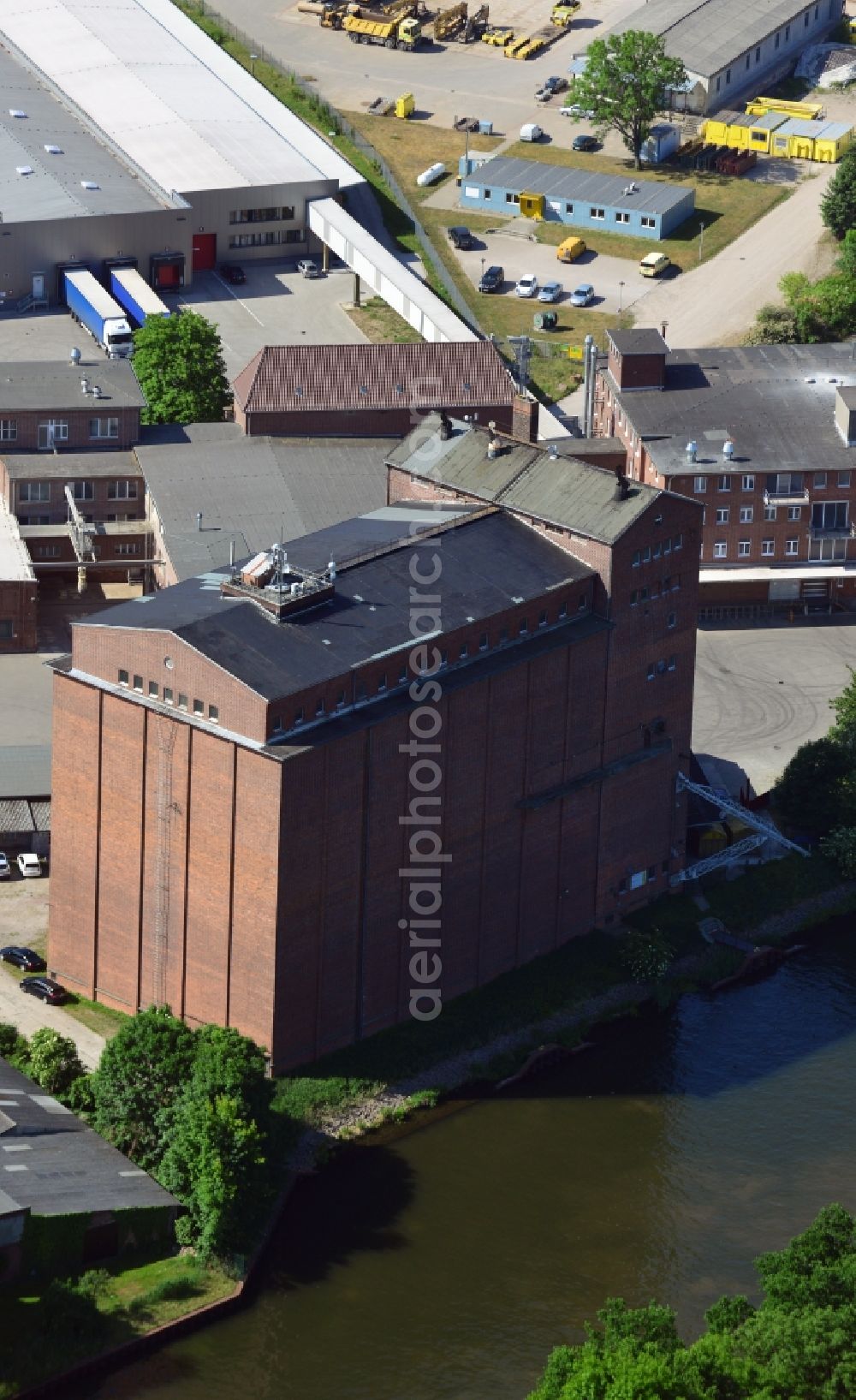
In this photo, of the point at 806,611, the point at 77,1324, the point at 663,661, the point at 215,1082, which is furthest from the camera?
the point at 806,611

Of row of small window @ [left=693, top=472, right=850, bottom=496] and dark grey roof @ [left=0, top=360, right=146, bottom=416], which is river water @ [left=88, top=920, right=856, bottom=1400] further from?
dark grey roof @ [left=0, top=360, right=146, bottom=416]

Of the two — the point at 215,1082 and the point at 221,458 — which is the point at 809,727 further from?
the point at 215,1082

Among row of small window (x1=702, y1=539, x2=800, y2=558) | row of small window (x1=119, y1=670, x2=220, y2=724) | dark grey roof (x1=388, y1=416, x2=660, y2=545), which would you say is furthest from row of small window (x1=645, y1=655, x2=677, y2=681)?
row of small window (x1=702, y1=539, x2=800, y2=558)

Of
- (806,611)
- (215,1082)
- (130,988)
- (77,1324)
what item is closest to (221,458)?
(806,611)

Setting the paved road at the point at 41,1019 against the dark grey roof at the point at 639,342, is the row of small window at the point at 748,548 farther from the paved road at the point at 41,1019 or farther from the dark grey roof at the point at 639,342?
the paved road at the point at 41,1019

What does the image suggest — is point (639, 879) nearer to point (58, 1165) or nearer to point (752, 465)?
point (752, 465)

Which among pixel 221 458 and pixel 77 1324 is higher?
pixel 221 458

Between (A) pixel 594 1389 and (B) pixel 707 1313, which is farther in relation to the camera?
(B) pixel 707 1313

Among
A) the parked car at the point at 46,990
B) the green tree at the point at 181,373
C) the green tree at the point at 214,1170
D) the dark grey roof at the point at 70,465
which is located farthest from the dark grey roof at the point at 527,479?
the green tree at the point at 181,373
